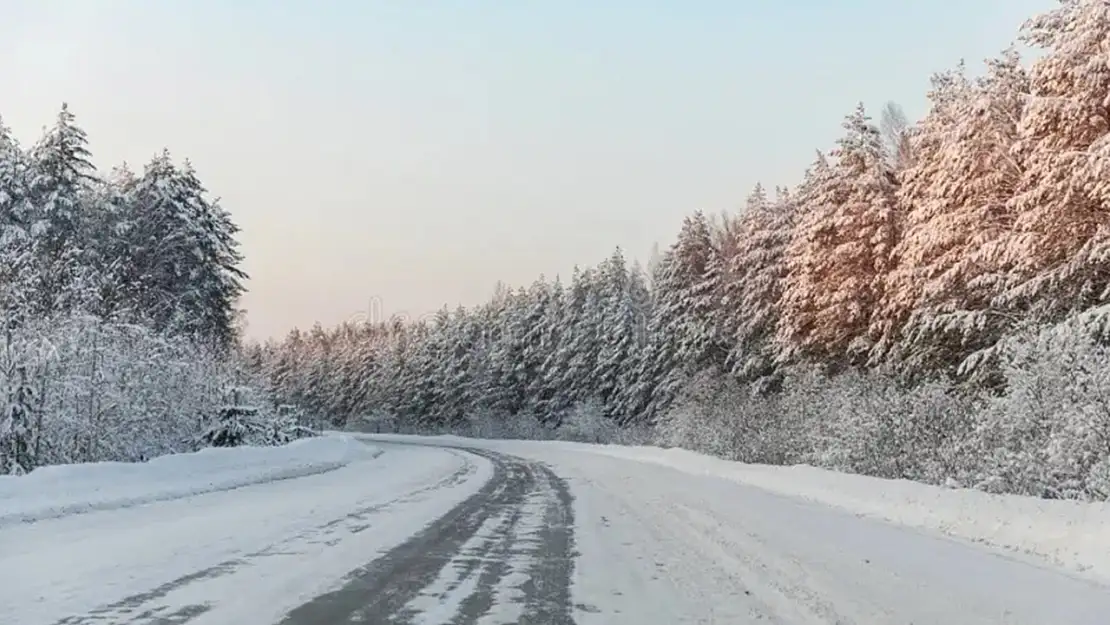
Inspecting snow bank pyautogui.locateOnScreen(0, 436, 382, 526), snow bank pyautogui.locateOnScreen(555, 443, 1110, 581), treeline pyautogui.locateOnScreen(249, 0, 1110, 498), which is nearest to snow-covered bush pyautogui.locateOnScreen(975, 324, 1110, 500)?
treeline pyautogui.locateOnScreen(249, 0, 1110, 498)

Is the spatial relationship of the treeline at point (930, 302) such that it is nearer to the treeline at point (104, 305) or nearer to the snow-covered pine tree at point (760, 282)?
the snow-covered pine tree at point (760, 282)

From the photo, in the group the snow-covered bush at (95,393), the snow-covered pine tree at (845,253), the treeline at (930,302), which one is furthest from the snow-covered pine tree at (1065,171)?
the snow-covered bush at (95,393)

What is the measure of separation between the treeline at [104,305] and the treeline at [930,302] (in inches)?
695

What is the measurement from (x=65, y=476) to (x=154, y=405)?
29.6ft

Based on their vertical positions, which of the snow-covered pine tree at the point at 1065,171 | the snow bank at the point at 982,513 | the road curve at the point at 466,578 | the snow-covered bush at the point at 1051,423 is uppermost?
Result: the snow-covered pine tree at the point at 1065,171

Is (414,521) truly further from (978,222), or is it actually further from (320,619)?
(978,222)

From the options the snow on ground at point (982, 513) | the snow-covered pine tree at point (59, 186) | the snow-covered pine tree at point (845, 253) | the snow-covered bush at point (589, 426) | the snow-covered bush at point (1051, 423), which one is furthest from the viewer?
the snow-covered bush at point (589, 426)

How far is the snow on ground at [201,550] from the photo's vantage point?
22.6ft

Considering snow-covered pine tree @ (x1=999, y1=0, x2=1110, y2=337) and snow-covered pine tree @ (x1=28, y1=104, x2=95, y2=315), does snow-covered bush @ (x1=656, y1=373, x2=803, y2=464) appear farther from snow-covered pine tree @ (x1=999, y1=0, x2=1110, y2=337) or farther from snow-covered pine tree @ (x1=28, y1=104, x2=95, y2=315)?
snow-covered pine tree @ (x1=28, y1=104, x2=95, y2=315)

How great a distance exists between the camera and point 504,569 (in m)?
8.92

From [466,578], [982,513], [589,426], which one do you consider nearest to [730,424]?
[982,513]

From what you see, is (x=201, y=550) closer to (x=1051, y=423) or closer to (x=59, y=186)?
(x=1051, y=423)

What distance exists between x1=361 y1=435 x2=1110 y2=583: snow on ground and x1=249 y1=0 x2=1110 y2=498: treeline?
168cm

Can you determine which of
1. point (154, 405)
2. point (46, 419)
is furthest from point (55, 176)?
point (46, 419)
